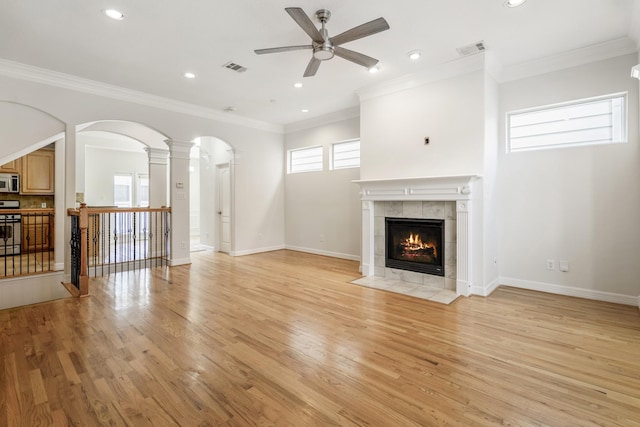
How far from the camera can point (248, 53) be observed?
391 centimetres

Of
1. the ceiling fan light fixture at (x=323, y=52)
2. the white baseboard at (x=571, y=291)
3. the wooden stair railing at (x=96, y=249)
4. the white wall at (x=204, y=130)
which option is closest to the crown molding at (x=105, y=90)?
the white wall at (x=204, y=130)

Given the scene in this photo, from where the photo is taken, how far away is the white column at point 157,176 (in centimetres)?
677

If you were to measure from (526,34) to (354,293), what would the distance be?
3.77 metres

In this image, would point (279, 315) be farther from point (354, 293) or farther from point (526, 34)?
point (526, 34)

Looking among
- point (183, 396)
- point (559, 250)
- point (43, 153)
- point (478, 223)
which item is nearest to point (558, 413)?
point (183, 396)

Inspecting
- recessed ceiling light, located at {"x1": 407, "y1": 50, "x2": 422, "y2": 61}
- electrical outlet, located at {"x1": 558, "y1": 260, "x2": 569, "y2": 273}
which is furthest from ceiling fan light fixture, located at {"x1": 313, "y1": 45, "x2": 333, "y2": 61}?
electrical outlet, located at {"x1": 558, "y1": 260, "x2": 569, "y2": 273}

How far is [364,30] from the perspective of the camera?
2828 millimetres

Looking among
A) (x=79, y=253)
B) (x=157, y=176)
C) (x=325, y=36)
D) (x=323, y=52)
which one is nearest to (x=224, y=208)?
(x=157, y=176)

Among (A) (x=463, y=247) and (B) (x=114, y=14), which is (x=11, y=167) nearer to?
(B) (x=114, y=14)

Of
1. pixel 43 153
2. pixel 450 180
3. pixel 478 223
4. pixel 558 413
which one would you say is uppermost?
pixel 43 153

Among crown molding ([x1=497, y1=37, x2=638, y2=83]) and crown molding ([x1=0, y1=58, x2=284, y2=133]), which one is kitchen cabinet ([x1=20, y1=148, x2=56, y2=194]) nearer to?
crown molding ([x1=0, y1=58, x2=284, y2=133])

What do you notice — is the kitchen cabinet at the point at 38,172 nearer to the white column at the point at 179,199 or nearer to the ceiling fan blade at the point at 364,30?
the white column at the point at 179,199

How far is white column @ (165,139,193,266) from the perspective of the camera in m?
5.89

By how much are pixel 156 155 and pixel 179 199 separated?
5.45ft
